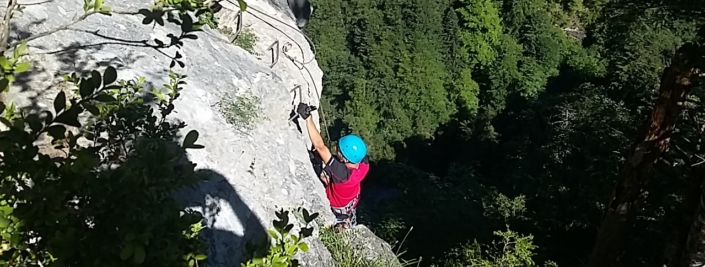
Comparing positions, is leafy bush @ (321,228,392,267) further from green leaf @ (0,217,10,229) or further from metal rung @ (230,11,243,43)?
green leaf @ (0,217,10,229)

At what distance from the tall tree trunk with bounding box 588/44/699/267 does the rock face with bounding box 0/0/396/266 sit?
9.40 feet

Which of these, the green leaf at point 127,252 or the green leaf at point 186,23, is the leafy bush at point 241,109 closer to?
the green leaf at point 186,23

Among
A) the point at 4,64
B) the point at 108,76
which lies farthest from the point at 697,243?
the point at 4,64

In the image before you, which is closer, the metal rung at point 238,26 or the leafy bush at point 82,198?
the leafy bush at point 82,198

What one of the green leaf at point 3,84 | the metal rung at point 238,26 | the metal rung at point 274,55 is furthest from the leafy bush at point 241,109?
the green leaf at point 3,84

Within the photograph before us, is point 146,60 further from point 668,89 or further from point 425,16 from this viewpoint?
point 425,16

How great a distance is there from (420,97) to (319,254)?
105 ft

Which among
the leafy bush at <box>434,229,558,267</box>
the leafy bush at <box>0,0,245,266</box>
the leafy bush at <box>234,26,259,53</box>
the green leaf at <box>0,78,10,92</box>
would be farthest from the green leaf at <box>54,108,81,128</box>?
the leafy bush at <box>234,26,259,53</box>

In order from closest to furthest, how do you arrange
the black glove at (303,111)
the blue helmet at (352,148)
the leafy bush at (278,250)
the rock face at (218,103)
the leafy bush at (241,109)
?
the leafy bush at (278,250) < the rock face at (218,103) < the leafy bush at (241,109) < the blue helmet at (352,148) < the black glove at (303,111)

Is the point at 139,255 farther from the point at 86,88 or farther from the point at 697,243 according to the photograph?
the point at 697,243

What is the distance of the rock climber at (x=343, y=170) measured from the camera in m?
6.45

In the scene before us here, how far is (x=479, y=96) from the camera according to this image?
4028cm

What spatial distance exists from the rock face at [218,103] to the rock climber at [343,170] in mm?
178

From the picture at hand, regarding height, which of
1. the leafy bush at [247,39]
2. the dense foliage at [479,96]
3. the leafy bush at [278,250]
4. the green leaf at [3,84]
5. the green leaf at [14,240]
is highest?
the green leaf at [3,84]
